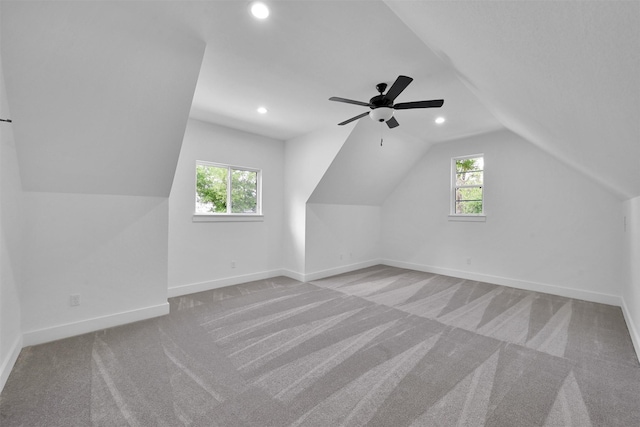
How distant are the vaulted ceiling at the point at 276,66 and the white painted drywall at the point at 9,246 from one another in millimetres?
107

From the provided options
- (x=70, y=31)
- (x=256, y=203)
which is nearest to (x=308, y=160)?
(x=256, y=203)

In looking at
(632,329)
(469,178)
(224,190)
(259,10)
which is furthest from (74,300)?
(469,178)

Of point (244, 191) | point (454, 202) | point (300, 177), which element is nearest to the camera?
point (244, 191)

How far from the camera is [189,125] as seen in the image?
4.13 meters

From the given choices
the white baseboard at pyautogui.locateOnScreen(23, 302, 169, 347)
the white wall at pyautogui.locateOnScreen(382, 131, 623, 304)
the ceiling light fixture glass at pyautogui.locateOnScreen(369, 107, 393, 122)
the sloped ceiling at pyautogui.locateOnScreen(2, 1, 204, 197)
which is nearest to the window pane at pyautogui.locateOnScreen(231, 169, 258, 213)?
the sloped ceiling at pyautogui.locateOnScreen(2, 1, 204, 197)

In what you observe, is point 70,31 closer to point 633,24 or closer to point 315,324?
point 633,24

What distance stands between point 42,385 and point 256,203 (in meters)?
3.52

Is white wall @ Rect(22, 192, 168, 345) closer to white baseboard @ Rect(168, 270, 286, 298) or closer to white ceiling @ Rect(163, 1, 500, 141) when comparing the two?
white baseboard @ Rect(168, 270, 286, 298)

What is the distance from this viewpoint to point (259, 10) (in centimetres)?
193

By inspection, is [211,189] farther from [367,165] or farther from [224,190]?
[367,165]

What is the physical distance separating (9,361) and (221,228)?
2.67 meters

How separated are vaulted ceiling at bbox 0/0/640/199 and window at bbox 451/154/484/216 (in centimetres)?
232

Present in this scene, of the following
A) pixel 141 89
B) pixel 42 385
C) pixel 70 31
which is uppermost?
pixel 70 31

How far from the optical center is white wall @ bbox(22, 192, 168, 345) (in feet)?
8.64
